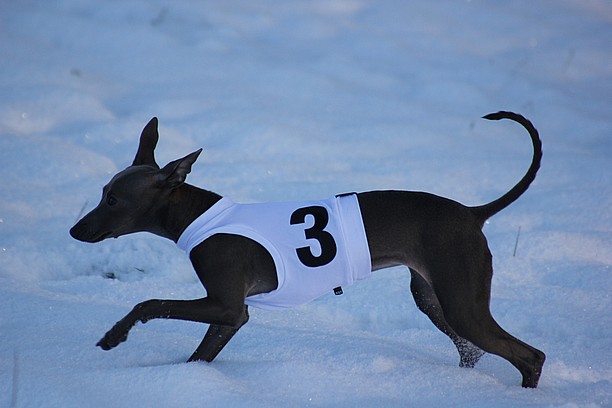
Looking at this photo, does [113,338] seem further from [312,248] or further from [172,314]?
[312,248]

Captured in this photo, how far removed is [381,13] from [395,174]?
4.01 metres

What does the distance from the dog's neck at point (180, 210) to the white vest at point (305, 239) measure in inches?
2.8

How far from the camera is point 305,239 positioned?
10.4ft

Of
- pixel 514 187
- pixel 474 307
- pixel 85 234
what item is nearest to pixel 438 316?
pixel 474 307

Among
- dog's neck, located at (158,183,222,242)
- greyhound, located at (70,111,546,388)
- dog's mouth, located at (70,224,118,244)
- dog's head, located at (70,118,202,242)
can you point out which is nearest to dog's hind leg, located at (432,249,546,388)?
greyhound, located at (70,111,546,388)

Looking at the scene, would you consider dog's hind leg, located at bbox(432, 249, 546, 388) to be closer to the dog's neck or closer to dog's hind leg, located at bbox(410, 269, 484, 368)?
dog's hind leg, located at bbox(410, 269, 484, 368)

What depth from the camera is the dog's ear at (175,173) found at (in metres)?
3.21

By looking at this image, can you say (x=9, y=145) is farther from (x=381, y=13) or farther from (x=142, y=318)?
(x=381, y=13)

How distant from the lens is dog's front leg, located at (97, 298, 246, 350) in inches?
117

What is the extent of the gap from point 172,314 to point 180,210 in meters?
0.48

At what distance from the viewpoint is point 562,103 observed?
25.3 ft

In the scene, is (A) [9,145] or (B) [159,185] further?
(A) [9,145]

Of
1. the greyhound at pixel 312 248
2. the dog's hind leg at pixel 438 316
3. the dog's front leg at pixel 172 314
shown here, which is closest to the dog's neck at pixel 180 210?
the greyhound at pixel 312 248

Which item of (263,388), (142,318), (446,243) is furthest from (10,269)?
(446,243)
